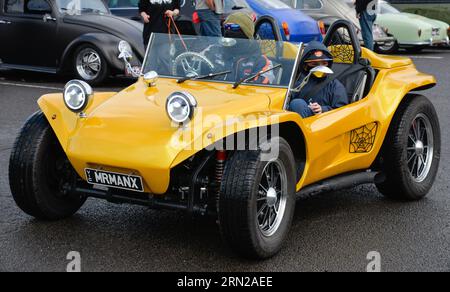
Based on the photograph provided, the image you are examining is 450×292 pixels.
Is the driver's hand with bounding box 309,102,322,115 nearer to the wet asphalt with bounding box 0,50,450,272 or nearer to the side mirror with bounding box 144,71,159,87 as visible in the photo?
the wet asphalt with bounding box 0,50,450,272

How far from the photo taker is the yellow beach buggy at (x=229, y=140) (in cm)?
454

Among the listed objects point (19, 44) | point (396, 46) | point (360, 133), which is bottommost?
point (396, 46)

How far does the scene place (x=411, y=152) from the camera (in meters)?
6.17

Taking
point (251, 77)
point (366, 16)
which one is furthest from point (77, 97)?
point (366, 16)

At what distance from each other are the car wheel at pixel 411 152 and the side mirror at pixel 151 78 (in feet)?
6.08

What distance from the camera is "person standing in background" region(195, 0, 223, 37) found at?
9.83 meters

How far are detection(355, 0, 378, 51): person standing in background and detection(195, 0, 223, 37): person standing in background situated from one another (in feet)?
10.6

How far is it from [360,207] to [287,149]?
141 cm

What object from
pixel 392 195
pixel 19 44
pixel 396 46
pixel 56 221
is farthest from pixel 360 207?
pixel 396 46

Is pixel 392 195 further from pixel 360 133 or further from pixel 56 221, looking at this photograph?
pixel 56 221

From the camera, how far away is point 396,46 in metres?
17.5

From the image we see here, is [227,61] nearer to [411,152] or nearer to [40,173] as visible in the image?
[40,173]

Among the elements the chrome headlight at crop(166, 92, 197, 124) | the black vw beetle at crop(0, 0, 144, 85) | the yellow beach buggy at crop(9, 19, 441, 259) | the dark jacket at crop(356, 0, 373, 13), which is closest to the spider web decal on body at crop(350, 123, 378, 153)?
the yellow beach buggy at crop(9, 19, 441, 259)

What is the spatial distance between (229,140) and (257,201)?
42cm
